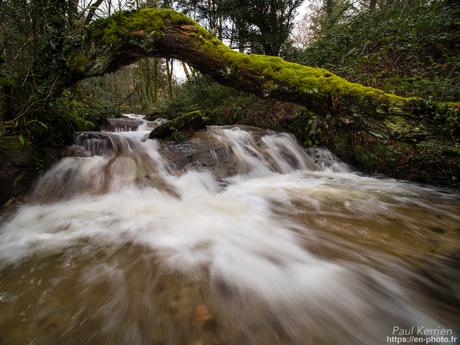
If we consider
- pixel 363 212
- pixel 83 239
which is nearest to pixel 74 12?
pixel 83 239

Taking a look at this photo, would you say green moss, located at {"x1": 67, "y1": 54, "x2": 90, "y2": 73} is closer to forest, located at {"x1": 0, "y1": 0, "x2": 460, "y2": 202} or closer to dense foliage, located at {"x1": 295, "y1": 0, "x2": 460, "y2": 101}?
forest, located at {"x1": 0, "y1": 0, "x2": 460, "y2": 202}

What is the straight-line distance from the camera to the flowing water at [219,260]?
1.56m

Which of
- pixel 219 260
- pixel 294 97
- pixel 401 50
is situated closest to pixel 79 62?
pixel 294 97

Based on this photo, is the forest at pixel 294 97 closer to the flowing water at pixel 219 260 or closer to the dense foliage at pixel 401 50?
the dense foliage at pixel 401 50

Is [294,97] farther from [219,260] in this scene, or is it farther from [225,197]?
[219,260]

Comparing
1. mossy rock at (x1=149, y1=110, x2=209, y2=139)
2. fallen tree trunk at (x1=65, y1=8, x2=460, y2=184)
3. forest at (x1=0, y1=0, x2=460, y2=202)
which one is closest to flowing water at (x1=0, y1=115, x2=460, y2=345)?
forest at (x1=0, y1=0, x2=460, y2=202)

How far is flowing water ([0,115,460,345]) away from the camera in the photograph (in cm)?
156

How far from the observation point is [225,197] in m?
4.48

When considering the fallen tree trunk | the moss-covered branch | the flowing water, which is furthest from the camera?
the moss-covered branch

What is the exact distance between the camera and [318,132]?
6.92 m

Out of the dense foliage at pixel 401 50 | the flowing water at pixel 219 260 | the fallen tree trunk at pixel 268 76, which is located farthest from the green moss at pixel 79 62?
the dense foliage at pixel 401 50

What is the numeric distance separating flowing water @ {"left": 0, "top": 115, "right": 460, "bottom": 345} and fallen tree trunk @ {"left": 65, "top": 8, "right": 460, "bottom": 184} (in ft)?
3.67

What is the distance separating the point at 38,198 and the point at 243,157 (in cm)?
412

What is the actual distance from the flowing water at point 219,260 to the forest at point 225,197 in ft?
0.05
